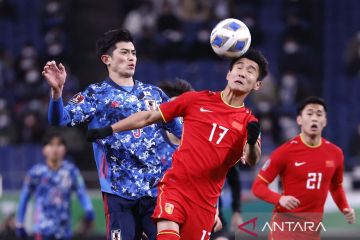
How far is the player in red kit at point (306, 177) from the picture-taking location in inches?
321

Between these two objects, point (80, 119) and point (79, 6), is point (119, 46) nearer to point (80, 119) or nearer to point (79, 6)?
point (80, 119)

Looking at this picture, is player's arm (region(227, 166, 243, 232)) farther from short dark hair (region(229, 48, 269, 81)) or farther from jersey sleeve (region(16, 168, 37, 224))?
jersey sleeve (region(16, 168, 37, 224))

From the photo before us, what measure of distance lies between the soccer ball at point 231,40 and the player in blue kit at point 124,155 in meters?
0.64

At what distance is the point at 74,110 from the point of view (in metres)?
6.87

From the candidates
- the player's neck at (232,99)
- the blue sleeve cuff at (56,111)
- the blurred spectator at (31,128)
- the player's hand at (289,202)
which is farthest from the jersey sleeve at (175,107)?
the blurred spectator at (31,128)

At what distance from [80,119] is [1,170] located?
310 inches

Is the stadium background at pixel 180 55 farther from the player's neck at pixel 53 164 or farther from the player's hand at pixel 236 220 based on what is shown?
the player's hand at pixel 236 220

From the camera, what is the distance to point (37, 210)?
422 inches

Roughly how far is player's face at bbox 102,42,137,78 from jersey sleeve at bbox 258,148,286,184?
5.75ft

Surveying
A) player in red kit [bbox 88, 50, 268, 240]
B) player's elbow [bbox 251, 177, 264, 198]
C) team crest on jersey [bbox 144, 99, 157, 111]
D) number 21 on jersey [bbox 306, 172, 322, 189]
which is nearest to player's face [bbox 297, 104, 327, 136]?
number 21 on jersey [bbox 306, 172, 322, 189]

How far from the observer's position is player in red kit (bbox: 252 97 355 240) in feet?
26.8

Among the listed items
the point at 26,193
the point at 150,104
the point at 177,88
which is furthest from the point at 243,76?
the point at 26,193

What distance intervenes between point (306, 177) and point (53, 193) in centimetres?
354

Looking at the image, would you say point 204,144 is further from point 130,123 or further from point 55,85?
point 55,85
